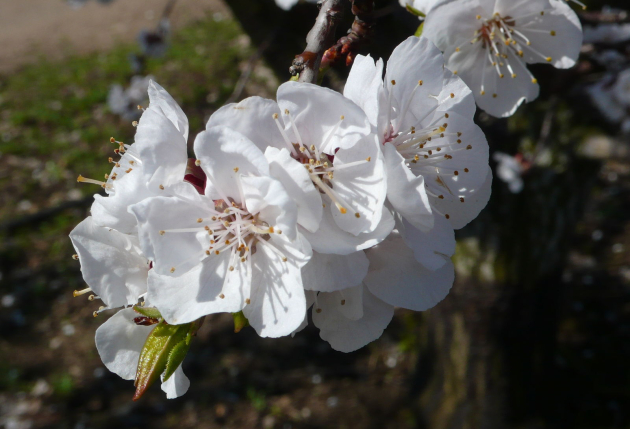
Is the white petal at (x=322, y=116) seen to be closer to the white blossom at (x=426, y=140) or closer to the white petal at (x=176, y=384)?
the white blossom at (x=426, y=140)

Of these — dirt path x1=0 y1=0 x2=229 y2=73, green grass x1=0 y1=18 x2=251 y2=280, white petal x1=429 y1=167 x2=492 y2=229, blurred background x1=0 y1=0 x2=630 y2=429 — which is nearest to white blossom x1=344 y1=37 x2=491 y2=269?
white petal x1=429 y1=167 x2=492 y2=229

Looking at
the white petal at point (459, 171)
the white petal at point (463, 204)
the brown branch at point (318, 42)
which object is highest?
the brown branch at point (318, 42)

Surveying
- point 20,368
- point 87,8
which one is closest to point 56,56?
point 87,8

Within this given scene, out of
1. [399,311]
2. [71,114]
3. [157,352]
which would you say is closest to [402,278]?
[157,352]

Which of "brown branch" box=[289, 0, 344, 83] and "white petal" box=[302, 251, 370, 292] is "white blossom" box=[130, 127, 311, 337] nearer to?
"white petal" box=[302, 251, 370, 292]

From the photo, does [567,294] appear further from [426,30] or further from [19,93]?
[19,93]

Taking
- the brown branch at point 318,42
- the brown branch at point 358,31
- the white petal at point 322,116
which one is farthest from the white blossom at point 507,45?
the white petal at point 322,116

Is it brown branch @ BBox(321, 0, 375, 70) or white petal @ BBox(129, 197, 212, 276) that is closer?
white petal @ BBox(129, 197, 212, 276)
